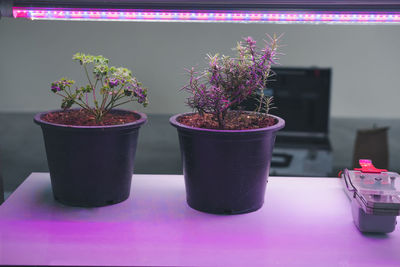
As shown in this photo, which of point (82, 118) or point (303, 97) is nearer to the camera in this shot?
point (82, 118)

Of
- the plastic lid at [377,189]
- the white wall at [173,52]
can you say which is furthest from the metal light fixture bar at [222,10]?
the white wall at [173,52]

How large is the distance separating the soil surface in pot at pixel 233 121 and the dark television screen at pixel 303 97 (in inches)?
109

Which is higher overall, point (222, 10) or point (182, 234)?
point (222, 10)

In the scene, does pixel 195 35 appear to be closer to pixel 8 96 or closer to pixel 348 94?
pixel 348 94

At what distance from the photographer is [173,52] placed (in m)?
6.77

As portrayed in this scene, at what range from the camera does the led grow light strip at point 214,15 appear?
0.97 metres

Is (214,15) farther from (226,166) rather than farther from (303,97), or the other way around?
(303,97)

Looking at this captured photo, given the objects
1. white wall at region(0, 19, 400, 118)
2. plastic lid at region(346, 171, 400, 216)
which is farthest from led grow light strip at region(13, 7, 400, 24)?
white wall at region(0, 19, 400, 118)

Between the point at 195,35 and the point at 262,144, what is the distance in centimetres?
602

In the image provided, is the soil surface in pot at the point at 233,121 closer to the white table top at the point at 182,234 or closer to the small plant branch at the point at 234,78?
the small plant branch at the point at 234,78

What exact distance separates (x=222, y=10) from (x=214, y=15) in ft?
0.09

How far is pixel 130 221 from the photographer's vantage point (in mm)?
953

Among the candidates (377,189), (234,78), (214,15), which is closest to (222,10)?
(214,15)

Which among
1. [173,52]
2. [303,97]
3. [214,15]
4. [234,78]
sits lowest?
[303,97]
